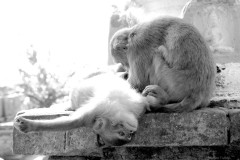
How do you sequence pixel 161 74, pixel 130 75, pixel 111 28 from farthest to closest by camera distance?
pixel 111 28
pixel 130 75
pixel 161 74

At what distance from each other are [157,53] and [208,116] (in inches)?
27.5

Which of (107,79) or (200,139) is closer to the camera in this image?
(200,139)

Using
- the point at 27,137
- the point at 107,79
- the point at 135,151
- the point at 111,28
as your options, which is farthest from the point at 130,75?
the point at 111,28

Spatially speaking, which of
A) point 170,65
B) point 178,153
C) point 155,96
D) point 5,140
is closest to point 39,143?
point 155,96

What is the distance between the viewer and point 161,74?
2842 millimetres

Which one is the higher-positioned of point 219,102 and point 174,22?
point 174,22

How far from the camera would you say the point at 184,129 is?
8.63 ft

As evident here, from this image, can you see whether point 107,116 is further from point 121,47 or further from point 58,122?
point 121,47

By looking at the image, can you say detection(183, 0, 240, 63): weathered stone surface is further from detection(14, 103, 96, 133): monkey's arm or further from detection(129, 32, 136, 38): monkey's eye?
detection(14, 103, 96, 133): monkey's arm

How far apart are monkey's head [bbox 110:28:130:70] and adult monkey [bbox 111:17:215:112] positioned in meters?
0.09

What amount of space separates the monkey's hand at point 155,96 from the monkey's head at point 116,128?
1.10ft

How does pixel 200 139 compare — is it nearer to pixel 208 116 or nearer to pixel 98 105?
pixel 208 116

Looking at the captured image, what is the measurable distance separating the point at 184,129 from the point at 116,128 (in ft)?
1.87

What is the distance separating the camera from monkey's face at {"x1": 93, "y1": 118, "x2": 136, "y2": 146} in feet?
7.89
